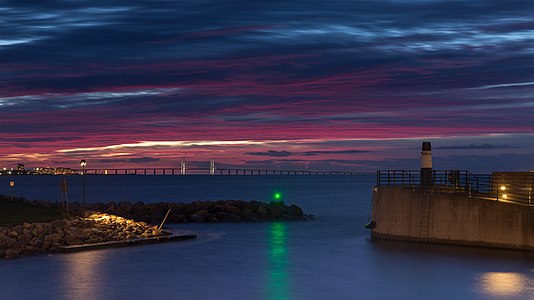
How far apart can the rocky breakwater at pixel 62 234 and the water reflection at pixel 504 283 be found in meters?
16.5

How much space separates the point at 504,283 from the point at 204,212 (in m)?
29.9

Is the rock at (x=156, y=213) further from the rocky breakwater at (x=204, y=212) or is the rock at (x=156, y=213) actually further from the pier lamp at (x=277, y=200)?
the pier lamp at (x=277, y=200)

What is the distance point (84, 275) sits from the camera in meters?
27.0

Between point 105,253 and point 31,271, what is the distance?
486 cm

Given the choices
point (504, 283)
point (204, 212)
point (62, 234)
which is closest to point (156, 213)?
point (204, 212)

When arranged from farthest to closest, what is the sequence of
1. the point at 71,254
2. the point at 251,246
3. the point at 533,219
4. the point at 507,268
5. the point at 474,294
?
the point at 251,246 → the point at 71,254 → the point at 533,219 → the point at 507,268 → the point at 474,294

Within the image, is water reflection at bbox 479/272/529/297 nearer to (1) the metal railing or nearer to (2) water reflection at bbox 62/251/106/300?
(1) the metal railing

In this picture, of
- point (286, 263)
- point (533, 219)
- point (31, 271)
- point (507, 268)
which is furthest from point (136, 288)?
point (533, 219)

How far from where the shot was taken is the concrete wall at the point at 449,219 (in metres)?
30.0

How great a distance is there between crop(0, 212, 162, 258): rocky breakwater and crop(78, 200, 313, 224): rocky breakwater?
38.0 ft

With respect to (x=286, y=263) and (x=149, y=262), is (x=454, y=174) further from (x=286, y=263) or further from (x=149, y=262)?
(x=149, y=262)

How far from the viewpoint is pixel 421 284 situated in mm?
25172

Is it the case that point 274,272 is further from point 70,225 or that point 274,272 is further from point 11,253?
point 70,225

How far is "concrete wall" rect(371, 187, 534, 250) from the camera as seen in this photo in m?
30.0
